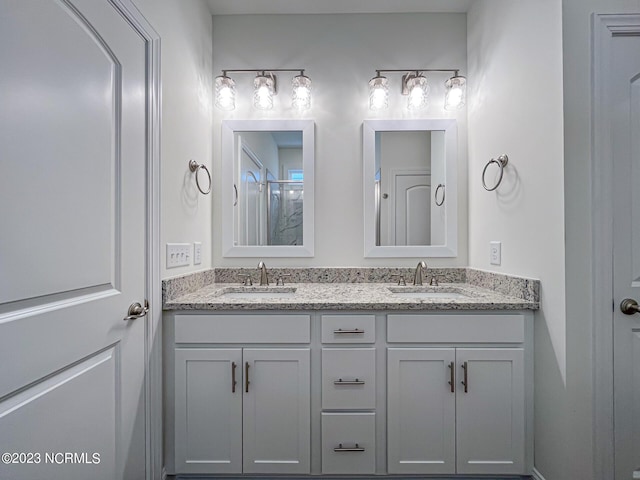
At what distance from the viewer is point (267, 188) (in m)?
2.04

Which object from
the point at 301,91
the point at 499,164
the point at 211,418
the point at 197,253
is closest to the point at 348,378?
the point at 211,418

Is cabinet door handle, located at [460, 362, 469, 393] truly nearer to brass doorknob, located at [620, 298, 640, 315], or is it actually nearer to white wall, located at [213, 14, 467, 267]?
brass doorknob, located at [620, 298, 640, 315]

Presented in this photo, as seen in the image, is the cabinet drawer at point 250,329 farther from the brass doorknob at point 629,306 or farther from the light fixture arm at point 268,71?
the light fixture arm at point 268,71

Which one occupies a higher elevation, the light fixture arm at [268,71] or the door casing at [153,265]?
the light fixture arm at [268,71]

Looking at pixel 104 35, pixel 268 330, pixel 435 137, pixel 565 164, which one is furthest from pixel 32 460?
pixel 435 137

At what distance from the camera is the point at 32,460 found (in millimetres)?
821

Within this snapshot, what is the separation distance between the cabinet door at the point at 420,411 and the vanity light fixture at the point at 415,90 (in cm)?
→ 144

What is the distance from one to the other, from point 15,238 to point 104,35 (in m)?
0.73

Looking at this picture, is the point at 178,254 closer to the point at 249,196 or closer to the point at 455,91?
the point at 249,196

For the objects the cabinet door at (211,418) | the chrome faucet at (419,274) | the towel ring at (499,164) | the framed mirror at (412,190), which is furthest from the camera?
the framed mirror at (412,190)

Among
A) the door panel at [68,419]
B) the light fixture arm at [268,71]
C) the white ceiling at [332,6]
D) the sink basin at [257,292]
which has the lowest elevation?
the door panel at [68,419]

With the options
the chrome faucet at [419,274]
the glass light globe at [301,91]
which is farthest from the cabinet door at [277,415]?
the glass light globe at [301,91]

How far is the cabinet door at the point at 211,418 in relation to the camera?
4.64 feet

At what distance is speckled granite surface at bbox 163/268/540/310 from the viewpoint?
4.65ft
